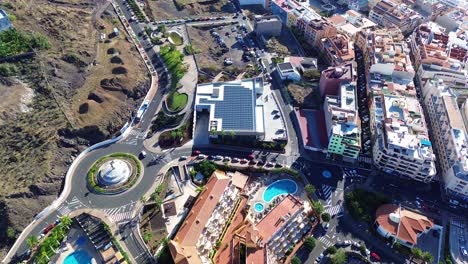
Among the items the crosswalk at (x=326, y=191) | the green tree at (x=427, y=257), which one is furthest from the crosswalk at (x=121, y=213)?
the green tree at (x=427, y=257)

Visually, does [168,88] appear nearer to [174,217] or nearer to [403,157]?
[174,217]

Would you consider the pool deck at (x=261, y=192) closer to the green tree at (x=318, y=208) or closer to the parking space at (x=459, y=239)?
the green tree at (x=318, y=208)

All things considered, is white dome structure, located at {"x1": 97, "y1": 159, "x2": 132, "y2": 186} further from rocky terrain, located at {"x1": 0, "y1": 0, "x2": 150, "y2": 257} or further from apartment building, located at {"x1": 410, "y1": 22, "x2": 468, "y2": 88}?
apartment building, located at {"x1": 410, "y1": 22, "x2": 468, "y2": 88}

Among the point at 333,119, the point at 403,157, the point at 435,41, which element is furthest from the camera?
the point at 435,41

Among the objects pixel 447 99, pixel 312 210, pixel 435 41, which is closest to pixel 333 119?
pixel 312 210

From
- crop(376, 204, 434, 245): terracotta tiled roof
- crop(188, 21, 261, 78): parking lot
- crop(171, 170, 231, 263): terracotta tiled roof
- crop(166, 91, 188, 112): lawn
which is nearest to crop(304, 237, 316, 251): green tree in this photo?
crop(376, 204, 434, 245): terracotta tiled roof

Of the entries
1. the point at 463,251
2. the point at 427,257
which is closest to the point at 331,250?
the point at 427,257

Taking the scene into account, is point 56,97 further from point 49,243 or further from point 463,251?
point 463,251
